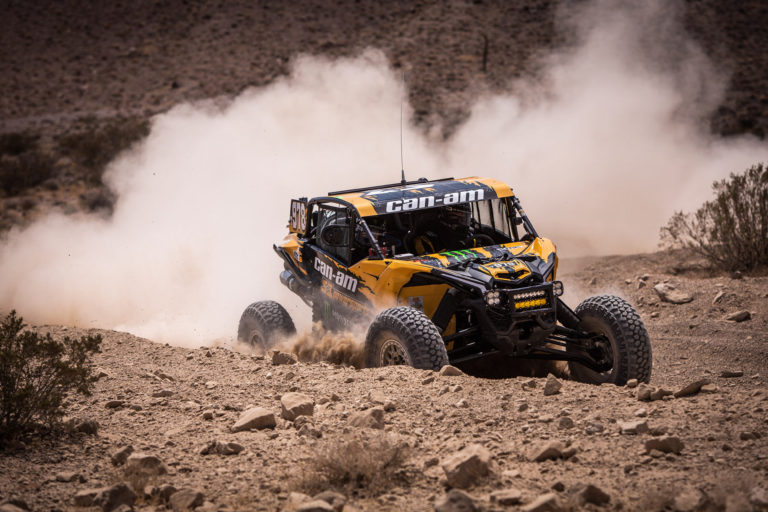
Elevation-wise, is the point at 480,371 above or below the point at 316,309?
below

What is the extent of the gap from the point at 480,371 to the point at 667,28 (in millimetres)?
27496

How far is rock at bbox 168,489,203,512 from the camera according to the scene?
526 centimetres

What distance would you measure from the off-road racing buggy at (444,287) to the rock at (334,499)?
2.53m

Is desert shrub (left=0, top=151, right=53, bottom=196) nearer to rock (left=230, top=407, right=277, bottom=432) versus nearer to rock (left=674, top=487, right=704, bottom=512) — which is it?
rock (left=230, top=407, right=277, bottom=432)

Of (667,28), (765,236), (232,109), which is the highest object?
(667,28)

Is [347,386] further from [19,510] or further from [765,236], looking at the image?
[765,236]

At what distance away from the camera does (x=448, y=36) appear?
4009 centimetres

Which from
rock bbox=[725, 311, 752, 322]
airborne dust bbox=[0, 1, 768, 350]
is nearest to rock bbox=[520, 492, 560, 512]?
rock bbox=[725, 311, 752, 322]

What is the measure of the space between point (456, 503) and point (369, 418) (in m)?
1.68

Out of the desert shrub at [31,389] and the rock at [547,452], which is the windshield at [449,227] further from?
the rock at [547,452]

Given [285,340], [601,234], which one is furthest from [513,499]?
[601,234]

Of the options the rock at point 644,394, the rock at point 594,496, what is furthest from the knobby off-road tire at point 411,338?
the rock at point 594,496

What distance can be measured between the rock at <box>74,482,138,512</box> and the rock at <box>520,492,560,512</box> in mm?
2447

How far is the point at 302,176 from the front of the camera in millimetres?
16969
